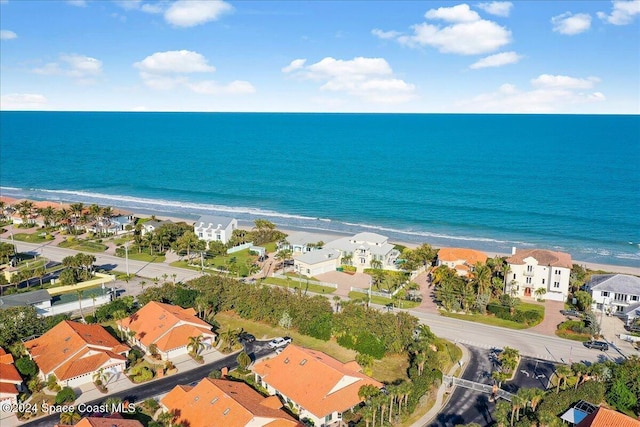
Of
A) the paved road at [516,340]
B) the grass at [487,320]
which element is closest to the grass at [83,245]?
the paved road at [516,340]

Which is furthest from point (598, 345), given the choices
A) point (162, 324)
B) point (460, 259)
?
point (162, 324)

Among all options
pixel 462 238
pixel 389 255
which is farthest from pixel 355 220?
pixel 389 255

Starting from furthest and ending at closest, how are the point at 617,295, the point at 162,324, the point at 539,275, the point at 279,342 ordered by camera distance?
the point at 539,275, the point at 617,295, the point at 279,342, the point at 162,324

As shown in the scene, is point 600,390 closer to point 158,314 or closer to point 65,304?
A: point 158,314

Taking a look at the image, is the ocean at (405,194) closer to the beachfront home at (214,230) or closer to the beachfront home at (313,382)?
the beachfront home at (214,230)

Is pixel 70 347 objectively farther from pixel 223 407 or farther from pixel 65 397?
pixel 223 407

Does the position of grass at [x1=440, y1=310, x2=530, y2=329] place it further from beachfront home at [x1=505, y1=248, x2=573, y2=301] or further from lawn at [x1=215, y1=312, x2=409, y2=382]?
lawn at [x1=215, y1=312, x2=409, y2=382]

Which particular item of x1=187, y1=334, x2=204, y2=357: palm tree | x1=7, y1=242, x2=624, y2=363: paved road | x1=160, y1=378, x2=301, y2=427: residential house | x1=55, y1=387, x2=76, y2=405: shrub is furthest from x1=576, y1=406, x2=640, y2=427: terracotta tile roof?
x1=55, y1=387, x2=76, y2=405: shrub
